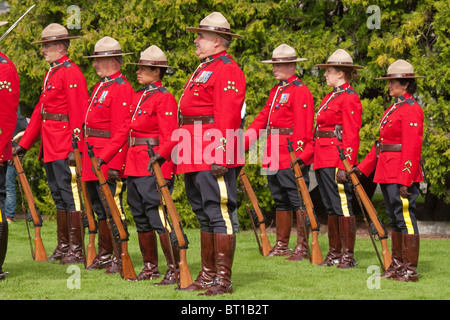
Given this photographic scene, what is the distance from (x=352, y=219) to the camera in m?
9.07

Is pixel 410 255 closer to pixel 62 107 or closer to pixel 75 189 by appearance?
pixel 75 189

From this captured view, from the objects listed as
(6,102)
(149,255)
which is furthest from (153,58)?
(149,255)

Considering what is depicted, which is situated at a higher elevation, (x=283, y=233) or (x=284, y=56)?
(x=284, y=56)

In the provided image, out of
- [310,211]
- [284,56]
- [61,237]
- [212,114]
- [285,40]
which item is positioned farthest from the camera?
[285,40]

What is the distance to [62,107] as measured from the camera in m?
9.09

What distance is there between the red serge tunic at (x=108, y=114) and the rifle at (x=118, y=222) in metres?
0.23

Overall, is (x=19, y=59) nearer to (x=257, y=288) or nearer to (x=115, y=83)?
(x=115, y=83)

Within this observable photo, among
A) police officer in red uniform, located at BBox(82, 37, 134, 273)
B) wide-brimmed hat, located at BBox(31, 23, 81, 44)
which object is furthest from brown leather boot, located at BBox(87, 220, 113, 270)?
wide-brimmed hat, located at BBox(31, 23, 81, 44)

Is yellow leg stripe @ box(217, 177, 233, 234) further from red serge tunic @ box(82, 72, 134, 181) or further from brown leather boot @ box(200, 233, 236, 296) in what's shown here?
red serge tunic @ box(82, 72, 134, 181)

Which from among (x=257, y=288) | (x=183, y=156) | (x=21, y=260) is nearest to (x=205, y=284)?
(x=257, y=288)

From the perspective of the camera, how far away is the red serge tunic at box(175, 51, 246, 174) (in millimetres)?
6863

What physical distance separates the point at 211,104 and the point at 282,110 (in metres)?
2.62

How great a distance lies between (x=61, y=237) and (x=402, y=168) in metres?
3.79

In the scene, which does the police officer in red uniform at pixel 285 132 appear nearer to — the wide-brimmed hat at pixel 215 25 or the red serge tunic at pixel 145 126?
the red serge tunic at pixel 145 126
